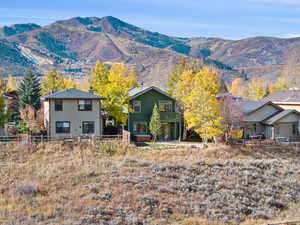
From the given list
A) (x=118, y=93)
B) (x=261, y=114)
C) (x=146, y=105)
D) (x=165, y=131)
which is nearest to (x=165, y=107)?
(x=146, y=105)

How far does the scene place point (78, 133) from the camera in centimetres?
4131

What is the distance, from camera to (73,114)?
41.1 m

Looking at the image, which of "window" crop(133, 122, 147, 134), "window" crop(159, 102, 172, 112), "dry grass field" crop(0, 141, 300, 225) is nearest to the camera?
"dry grass field" crop(0, 141, 300, 225)

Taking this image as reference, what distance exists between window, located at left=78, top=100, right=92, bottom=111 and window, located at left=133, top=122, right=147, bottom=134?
20.9 feet

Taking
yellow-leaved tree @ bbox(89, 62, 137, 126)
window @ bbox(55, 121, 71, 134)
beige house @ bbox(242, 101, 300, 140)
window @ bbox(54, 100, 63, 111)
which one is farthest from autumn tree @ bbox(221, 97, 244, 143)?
window @ bbox(54, 100, 63, 111)

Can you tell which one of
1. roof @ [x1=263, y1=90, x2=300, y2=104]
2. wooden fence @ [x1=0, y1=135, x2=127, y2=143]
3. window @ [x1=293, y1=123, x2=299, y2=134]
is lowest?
wooden fence @ [x1=0, y1=135, x2=127, y2=143]

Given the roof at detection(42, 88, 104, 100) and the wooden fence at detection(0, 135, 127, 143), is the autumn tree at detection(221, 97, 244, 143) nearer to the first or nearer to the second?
the wooden fence at detection(0, 135, 127, 143)

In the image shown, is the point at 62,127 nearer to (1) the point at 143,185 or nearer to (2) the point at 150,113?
(2) the point at 150,113

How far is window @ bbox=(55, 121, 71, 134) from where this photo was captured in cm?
4078

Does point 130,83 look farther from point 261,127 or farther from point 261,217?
point 261,217

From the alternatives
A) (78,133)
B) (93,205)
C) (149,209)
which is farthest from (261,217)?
(78,133)

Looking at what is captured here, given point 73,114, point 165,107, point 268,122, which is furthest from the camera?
point 268,122

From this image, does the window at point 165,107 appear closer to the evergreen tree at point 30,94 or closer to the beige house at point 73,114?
the beige house at point 73,114

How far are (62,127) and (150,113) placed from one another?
34.8 feet
